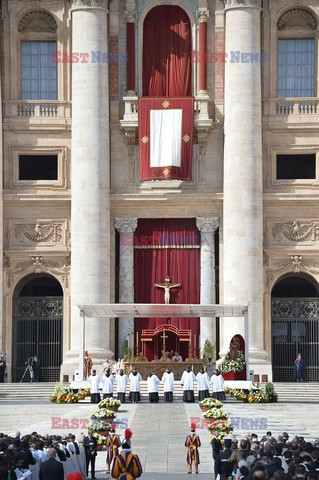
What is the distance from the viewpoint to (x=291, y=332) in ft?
234

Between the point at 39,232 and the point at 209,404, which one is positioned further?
the point at 39,232

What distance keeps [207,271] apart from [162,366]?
785 cm

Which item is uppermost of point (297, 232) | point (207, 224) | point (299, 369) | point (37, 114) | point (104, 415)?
point (37, 114)

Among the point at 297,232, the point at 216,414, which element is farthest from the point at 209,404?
the point at 297,232

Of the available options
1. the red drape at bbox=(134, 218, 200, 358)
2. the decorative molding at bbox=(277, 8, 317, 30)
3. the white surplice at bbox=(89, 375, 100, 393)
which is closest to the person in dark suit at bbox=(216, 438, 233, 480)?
the white surplice at bbox=(89, 375, 100, 393)

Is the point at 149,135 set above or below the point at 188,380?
above

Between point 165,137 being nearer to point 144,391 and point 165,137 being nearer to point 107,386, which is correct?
point 144,391

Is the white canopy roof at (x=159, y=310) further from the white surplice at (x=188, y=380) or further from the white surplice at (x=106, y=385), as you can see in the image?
the white surplice at (x=106, y=385)

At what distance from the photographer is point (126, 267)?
71312mm

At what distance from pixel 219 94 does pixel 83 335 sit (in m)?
14.8

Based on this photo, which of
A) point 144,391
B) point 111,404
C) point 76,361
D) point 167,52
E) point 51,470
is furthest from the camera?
point 167,52

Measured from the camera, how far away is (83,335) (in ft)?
209

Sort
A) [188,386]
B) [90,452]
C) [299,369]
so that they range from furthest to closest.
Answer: [299,369], [188,386], [90,452]

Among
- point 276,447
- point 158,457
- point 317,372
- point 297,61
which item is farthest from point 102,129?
point 276,447
